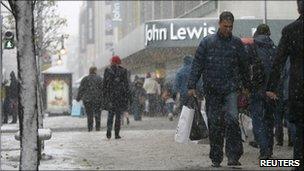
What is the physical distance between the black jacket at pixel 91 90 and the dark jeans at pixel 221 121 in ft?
29.4

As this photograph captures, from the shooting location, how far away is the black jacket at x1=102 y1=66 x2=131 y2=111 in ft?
46.0

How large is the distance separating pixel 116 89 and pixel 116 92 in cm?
6

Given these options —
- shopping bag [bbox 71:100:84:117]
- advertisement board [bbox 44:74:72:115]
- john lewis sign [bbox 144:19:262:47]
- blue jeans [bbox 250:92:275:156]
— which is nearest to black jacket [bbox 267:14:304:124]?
blue jeans [bbox 250:92:275:156]

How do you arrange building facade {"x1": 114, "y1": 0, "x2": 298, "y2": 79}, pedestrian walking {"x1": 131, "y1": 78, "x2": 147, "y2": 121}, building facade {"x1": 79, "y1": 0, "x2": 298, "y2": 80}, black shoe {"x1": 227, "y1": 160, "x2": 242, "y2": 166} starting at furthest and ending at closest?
building facade {"x1": 79, "y1": 0, "x2": 298, "y2": 80}, building facade {"x1": 114, "y1": 0, "x2": 298, "y2": 79}, pedestrian walking {"x1": 131, "y1": 78, "x2": 147, "y2": 121}, black shoe {"x1": 227, "y1": 160, "x2": 242, "y2": 166}

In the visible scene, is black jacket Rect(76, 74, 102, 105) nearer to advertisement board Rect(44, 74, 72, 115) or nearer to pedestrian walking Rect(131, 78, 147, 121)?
pedestrian walking Rect(131, 78, 147, 121)

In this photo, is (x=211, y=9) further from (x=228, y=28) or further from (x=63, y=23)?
(x=228, y=28)

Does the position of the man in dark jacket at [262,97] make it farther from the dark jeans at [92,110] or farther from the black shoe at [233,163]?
the dark jeans at [92,110]

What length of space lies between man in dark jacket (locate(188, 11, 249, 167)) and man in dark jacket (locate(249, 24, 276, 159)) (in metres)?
0.59

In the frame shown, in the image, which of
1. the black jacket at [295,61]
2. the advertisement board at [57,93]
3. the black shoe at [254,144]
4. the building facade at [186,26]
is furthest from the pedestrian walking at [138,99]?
the black jacket at [295,61]

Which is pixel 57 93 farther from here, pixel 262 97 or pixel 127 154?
pixel 262 97

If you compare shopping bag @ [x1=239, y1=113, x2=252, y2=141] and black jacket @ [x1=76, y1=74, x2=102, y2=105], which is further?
black jacket @ [x1=76, y1=74, x2=102, y2=105]

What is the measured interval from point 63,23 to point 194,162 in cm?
2375

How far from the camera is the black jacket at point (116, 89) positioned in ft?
46.0

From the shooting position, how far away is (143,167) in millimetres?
8875
